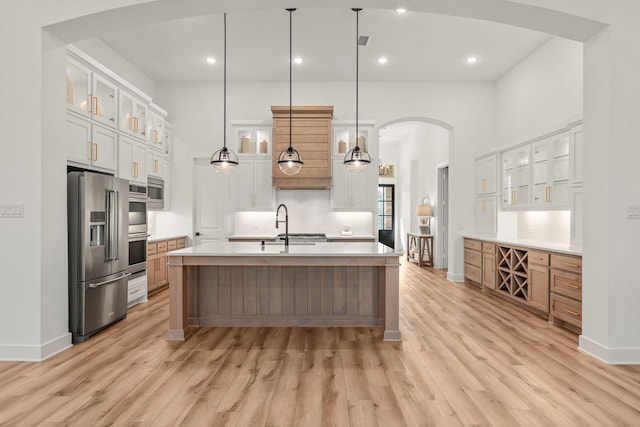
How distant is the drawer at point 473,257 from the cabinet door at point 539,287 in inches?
56.2

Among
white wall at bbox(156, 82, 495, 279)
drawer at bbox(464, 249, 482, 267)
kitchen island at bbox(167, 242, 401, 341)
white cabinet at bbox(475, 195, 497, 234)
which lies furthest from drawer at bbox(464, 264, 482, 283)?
A: kitchen island at bbox(167, 242, 401, 341)

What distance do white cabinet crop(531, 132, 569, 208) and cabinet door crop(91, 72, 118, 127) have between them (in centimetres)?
547

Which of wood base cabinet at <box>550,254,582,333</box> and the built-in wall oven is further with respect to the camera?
the built-in wall oven

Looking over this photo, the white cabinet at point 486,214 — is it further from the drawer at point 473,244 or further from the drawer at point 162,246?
the drawer at point 162,246

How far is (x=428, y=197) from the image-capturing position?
952 centimetres

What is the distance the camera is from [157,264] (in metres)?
5.91

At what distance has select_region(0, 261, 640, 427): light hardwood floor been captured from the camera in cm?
232

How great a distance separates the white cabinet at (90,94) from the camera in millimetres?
3932

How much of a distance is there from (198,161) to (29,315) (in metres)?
4.19

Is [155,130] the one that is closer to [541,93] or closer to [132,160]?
[132,160]

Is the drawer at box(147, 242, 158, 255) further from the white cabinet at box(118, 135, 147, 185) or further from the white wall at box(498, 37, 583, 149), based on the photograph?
the white wall at box(498, 37, 583, 149)

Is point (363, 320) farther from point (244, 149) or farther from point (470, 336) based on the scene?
point (244, 149)

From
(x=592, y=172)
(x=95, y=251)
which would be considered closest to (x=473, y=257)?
(x=592, y=172)

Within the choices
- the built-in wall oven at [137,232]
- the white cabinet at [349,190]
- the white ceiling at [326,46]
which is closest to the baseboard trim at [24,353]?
the built-in wall oven at [137,232]
